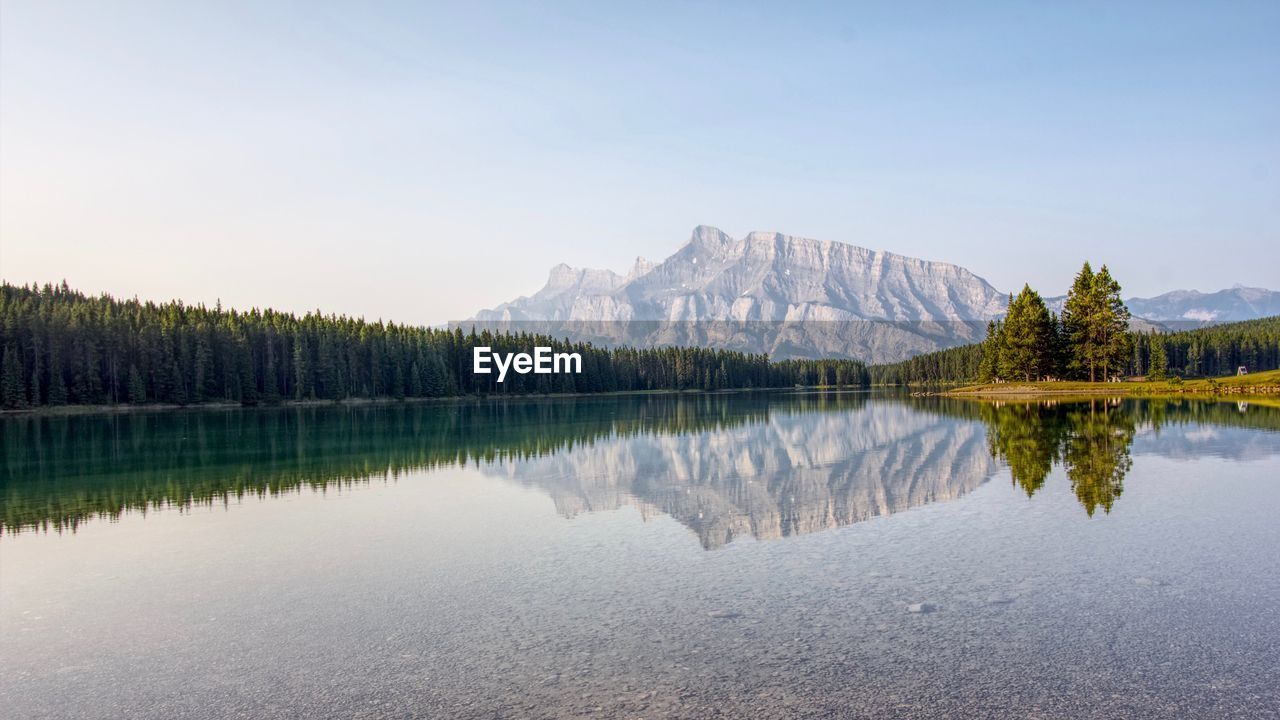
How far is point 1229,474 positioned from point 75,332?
136 m

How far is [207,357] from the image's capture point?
124 m

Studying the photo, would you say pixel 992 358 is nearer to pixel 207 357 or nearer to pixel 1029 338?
pixel 1029 338

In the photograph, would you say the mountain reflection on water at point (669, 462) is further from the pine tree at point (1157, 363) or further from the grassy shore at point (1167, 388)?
the pine tree at point (1157, 363)

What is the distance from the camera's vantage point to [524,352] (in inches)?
7525

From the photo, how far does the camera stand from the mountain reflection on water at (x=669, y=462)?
2386 centimetres

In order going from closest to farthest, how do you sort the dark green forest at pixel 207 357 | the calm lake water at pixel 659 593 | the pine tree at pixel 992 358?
the calm lake water at pixel 659 593 < the dark green forest at pixel 207 357 < the pine tree at pixel 992 358

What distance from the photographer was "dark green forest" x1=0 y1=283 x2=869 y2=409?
4306 inches

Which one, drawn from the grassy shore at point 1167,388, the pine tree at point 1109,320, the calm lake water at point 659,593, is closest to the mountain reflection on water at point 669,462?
the calm lake water at point 659,593

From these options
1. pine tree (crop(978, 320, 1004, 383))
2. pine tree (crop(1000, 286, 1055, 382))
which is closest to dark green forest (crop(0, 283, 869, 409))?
pine tree (crop(978, 320, 1004, 383))

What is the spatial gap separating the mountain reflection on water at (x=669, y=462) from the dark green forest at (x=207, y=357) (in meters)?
58.3

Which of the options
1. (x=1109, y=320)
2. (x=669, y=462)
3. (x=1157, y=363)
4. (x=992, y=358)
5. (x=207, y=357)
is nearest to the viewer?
(x=669, y=462)

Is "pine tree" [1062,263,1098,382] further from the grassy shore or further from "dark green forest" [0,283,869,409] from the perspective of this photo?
"dark green forest" [0,283,869,409]

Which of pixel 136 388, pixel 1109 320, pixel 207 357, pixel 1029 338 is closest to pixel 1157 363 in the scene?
pixel 1109 320

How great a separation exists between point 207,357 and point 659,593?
430 ft
